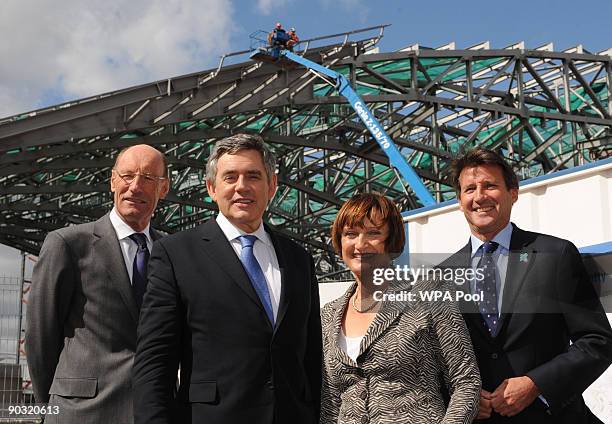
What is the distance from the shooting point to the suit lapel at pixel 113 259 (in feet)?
11.2

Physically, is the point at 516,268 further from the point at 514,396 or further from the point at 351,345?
the point at 351,345

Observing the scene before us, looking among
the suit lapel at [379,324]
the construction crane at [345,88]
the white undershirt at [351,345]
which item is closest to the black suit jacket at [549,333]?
the suit lapel at [379,324]

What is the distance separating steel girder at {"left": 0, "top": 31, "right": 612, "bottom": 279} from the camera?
61.2ft

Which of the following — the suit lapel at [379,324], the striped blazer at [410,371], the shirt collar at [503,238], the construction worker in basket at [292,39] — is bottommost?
the striped blazer at [410,371]

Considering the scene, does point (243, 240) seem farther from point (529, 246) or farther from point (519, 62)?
point (519, 62)

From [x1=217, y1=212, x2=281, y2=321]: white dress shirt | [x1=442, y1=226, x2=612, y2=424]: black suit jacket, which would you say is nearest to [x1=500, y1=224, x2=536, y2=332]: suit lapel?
[x1=442, y1=226, x2=612, y2=424]: black suit jacket

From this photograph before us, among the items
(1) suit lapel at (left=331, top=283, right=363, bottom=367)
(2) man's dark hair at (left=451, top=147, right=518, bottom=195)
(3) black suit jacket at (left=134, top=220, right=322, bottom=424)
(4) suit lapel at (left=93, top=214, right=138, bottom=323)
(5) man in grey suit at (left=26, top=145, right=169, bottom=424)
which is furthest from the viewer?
(4) suit lapel at (left=93, top=214, right=138, bottom=323)

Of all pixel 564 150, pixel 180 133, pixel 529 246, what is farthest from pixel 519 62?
pixel 529 246

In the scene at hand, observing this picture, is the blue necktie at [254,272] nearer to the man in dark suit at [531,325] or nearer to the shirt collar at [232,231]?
the shirt collar at [232,231]

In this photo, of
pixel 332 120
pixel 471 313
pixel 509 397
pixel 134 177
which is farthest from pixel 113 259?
pixel 332 120

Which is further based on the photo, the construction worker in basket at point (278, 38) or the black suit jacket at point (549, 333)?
the construction worker in basket at point (278, 38)

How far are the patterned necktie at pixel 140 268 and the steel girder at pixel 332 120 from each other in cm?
1419

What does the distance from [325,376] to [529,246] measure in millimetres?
993

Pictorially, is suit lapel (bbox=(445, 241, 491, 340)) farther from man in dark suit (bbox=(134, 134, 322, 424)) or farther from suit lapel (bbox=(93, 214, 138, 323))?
suit lapel (bbox=(93, 214, 138, 323))
